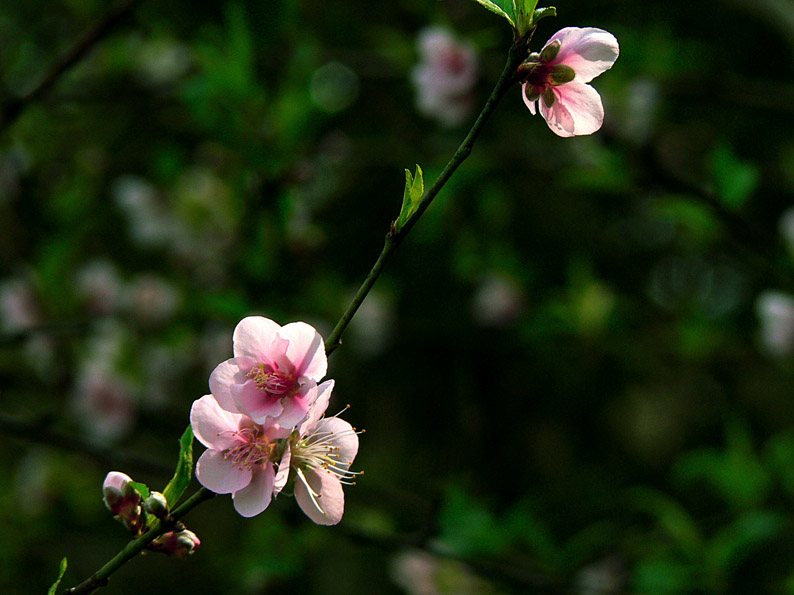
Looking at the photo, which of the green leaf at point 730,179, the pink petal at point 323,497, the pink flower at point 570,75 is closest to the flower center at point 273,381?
the pink petal at point 323,497

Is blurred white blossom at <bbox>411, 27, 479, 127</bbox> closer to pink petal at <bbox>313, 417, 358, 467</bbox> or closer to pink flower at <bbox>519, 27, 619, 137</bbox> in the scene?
pink flower at <bbox>519, 27, 619, 137</bbox>

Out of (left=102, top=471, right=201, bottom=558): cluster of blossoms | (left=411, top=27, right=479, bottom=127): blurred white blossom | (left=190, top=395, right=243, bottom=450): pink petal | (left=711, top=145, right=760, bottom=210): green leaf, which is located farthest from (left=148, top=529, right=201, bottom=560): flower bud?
(left=411, top=27, right=479, bottom=127): blurred white blossom

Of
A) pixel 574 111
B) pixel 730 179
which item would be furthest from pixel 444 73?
pixel 574 111

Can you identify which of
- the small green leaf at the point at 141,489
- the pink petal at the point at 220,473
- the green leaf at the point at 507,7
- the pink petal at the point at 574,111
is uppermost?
the green leaf at the point at 507,7

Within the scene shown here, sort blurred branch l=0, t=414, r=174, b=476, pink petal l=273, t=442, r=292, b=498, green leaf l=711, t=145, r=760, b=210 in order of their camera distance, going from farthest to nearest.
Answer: green leaf l=711, t=145, r=760, b=210
blurred branch l=0, t=414, r=174, b=476
pink petal l=273, t=442, r=292, b=498

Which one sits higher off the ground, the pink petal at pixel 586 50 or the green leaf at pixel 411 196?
the pink petal at pixel 586 50

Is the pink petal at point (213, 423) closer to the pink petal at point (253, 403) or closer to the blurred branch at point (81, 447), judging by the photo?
the pink petal at point (253, 403)

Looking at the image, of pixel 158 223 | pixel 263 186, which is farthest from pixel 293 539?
pixel 158 223
